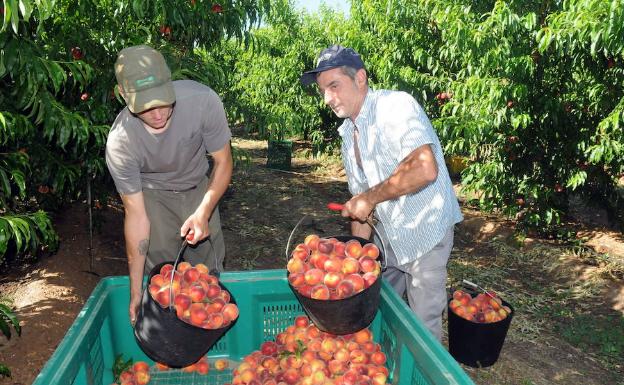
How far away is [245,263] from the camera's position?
5.52 metres

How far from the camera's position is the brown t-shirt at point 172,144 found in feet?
7.57

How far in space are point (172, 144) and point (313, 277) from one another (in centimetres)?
110

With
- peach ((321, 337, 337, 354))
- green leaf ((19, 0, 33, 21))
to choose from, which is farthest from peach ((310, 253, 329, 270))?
green leaf ((19, 0, 33, 21))

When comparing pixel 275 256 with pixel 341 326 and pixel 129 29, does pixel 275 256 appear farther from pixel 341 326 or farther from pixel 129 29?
pixel 341 326

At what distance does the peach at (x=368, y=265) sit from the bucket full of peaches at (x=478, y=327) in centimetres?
163

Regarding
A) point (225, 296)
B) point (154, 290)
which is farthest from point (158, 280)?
point (225, 296)

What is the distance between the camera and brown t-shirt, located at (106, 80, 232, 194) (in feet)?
7.57

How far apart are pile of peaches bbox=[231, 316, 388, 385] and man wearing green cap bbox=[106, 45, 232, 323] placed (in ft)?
1.61

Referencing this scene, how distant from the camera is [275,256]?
5781mm

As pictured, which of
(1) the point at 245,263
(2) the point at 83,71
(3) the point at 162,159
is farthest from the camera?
(1) the point at 245,263

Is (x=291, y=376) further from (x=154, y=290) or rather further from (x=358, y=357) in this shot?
(x=154, y=290)

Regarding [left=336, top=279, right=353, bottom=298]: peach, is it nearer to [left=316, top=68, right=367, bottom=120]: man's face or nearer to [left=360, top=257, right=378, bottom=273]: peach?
[left=360, top=257, right=378, bottom=273]: peach

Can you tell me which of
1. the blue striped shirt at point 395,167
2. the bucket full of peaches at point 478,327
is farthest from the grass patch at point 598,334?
the blue striped shirt at point 395,167

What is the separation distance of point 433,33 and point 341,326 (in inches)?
211
